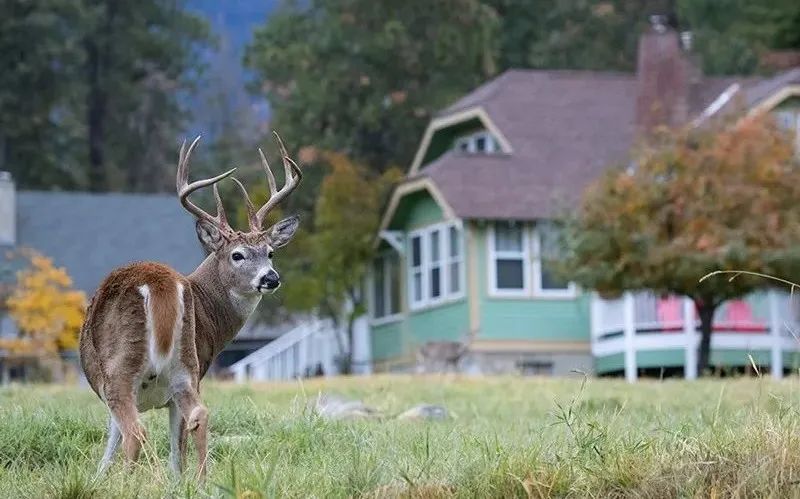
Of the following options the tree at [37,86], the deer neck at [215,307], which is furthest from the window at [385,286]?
the deer neck at [215,307]

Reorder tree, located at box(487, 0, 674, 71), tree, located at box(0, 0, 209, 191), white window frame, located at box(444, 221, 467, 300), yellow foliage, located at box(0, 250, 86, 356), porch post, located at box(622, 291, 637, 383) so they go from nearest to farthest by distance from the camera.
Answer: porch post, located at box(622, 291, 637, 383)
white window frame, located at box(444, 221, 467, 300)
yellow foliage, located at box(0, 250, 86, 356)
tree, located at box(487, 0, 674, 71)
tree, located at box(0, 0, 209, 191)

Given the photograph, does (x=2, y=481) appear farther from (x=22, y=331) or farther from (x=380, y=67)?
(x=380, y=67)

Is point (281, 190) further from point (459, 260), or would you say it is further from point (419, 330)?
point (419, 330)

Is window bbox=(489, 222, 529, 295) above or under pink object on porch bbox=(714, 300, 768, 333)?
above

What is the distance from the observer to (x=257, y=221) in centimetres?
1099

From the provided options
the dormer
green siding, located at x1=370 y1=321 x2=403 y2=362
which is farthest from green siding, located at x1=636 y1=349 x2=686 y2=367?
green siding, located at x1=370 y1=321 x2=403 y2=362

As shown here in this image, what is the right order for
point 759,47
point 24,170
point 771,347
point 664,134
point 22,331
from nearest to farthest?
point 664,134 → point 771,347 → point 22,331 → point 759,47 → point 24,170

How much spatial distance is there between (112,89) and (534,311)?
2503 centimetres

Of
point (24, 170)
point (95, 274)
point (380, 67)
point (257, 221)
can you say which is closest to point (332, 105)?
point (380, 67)

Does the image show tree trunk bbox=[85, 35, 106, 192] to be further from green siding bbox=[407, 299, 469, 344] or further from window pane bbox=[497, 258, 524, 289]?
window pane bbox=[497, 258, 524, 289]

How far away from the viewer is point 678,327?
117 feet

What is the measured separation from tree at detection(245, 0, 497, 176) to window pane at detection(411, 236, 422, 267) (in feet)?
19.7

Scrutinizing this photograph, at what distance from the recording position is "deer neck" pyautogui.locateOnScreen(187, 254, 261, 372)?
33.7 feet

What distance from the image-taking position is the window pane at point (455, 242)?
3719 cm
